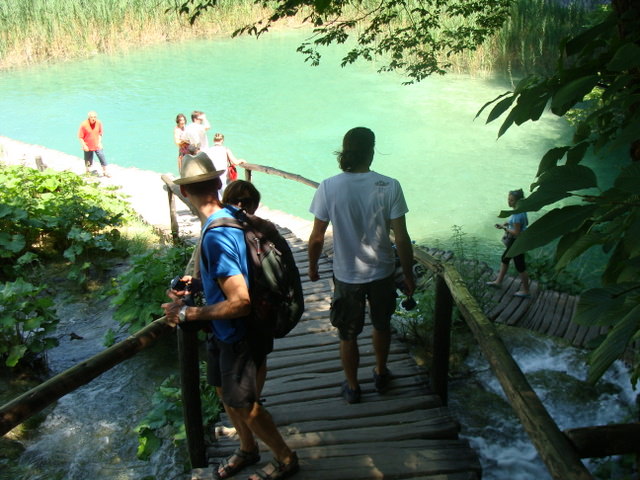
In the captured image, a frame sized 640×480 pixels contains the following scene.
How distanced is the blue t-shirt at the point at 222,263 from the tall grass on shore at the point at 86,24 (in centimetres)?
2310

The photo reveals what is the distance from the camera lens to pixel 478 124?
60.8ft

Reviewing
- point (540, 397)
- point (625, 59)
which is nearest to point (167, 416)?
point (540, 397)

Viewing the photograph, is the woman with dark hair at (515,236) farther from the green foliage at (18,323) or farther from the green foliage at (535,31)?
the green foliage at (535,31)

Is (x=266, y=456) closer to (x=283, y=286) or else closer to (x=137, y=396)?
(x=283, y=286)

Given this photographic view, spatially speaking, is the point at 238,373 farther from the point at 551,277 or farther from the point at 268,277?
the point at 551,277

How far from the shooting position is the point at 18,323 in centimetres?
Answer: 508

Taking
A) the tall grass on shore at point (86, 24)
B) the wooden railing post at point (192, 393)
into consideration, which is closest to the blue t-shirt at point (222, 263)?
the wooden railing post at point (192, 393)

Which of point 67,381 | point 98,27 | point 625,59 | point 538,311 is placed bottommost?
point 538,311

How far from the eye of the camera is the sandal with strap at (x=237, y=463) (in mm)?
2916

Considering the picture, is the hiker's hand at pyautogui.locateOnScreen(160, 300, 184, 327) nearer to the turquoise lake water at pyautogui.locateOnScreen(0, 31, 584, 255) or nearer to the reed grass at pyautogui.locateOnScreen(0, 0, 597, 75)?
the turquoise lake water at pyautogui.locateOnScreen(0, 31, 584, 255)

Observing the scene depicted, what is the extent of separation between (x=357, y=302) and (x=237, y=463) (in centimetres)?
97

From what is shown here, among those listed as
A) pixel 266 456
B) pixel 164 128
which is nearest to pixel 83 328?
pixel 266 456

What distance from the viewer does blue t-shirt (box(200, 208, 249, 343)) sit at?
233 centimetres

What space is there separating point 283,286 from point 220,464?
1.03 meters
